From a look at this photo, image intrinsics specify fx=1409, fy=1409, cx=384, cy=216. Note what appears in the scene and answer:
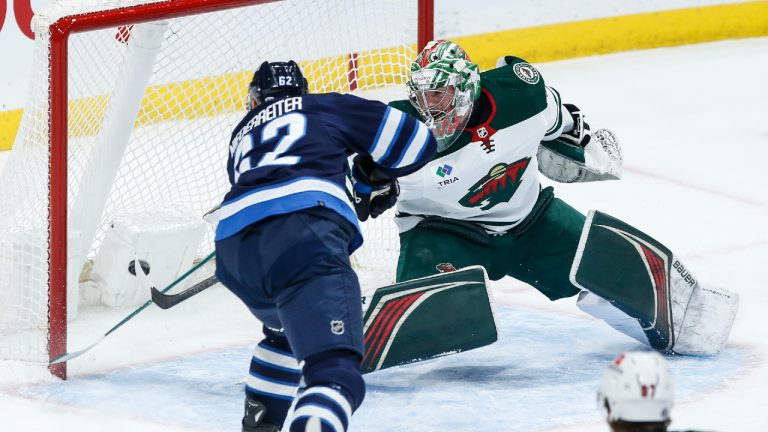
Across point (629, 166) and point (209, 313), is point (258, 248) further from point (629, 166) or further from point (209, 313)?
point (629, 166)

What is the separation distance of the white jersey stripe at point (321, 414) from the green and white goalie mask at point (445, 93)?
1.24m

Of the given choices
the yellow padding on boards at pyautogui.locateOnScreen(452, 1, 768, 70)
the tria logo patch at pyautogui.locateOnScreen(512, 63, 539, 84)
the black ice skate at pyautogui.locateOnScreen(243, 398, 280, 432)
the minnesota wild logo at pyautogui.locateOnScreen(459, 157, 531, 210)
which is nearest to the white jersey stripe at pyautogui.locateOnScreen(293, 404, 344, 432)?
the black ice skate at pyautogui.locateOnScreen(243, 398, 280, 432)

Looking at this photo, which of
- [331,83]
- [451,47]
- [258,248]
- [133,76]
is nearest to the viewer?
[258,248]

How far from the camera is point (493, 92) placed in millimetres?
3787

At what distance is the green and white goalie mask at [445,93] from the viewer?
359 centimetres

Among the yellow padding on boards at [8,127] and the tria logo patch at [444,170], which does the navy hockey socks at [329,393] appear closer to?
the tria logo patch at [444,170]

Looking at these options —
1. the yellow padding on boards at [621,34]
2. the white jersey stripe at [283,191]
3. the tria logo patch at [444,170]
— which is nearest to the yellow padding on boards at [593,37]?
the yellow padding on boards at [621,34]

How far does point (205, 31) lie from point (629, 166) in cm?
227

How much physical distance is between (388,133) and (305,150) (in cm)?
21

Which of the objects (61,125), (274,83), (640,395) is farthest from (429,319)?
(640,395)

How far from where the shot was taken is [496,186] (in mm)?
3805

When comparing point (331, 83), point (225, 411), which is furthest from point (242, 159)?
point (331, 83)

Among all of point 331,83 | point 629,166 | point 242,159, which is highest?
point 242,159

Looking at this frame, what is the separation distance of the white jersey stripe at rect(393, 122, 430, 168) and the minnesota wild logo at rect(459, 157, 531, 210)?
0.73 metres
